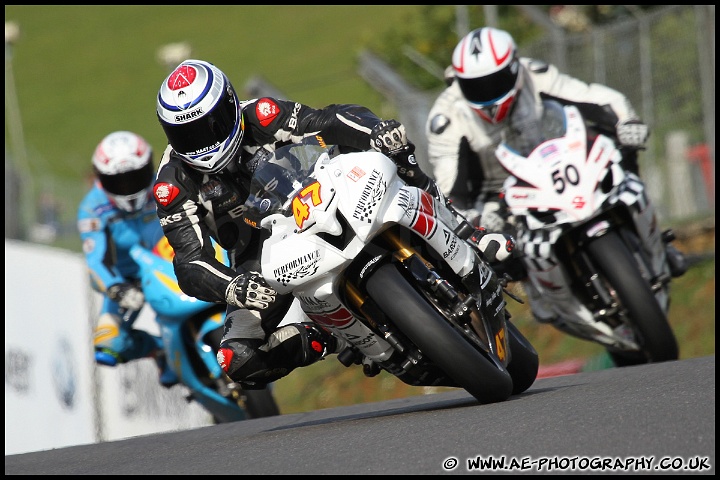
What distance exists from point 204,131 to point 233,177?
0.36 metres

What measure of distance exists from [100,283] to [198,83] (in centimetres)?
384

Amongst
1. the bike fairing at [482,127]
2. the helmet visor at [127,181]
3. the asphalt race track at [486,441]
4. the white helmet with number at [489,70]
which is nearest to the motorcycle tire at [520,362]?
the asphalt race track at [486,441]

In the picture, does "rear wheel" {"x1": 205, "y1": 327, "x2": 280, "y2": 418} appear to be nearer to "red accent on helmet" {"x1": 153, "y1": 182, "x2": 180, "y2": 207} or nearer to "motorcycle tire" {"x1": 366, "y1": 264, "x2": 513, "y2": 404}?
"red accent on helmet" {"x1": 153, "y1": 182, "x2": 180, "y2": 207}

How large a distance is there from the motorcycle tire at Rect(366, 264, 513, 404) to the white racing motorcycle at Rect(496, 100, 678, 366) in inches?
92.8

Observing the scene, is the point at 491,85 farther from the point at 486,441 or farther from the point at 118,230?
the point at 486,441

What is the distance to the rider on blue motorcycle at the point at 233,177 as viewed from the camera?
5.77 m

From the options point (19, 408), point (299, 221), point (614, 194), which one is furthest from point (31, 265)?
point (299, 221)

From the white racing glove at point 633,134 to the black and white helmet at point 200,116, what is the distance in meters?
3.03

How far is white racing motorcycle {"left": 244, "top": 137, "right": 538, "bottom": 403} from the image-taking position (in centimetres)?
512

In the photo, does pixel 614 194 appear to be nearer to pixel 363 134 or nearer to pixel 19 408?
pixel 363 134

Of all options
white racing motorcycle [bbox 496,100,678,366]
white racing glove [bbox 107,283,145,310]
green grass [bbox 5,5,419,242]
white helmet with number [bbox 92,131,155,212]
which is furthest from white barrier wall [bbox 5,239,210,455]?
green grass [bbox 5,5,419,242]

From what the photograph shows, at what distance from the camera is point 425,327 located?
505 centimetres

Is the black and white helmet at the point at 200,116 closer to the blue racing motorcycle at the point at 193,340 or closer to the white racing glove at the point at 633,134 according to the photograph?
the blue racing motorcycle at the point at 193,340

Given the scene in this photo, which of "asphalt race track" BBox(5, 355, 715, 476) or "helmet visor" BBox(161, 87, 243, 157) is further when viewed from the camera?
"helmet visor" BBox(161, 87, 243, 157)
